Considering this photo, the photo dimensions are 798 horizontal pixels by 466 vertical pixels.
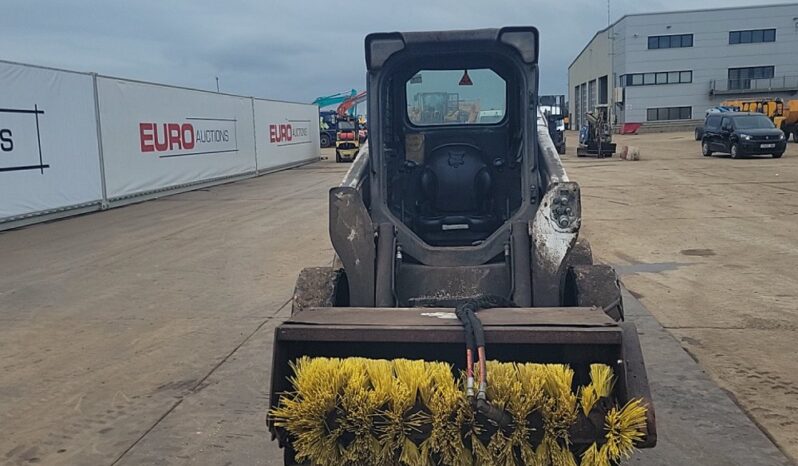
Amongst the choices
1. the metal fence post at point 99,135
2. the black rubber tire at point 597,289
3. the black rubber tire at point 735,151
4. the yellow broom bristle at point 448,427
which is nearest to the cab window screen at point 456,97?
the black rubber tire at point 597,289

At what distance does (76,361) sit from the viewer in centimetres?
598

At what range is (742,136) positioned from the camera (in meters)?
27.0

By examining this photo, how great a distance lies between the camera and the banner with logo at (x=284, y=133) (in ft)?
93.1

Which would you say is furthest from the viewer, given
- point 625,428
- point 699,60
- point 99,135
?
point 699,60

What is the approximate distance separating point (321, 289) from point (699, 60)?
62720 millimetres

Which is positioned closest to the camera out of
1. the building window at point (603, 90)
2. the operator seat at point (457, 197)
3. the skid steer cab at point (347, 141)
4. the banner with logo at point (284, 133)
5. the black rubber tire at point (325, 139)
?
the operator seat at point (457, 197)

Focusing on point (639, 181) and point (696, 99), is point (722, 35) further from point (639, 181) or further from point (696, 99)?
point (639, 181)

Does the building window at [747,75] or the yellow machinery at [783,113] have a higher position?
the building window at [747,75]

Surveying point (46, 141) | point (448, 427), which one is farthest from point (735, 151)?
point (448, 427)

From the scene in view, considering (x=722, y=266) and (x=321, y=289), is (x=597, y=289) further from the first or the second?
(x=722, y=266)

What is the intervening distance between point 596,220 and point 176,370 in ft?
31.3

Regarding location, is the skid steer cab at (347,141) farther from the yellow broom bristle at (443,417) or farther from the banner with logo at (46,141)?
the yellow broom bristle at (443,417)

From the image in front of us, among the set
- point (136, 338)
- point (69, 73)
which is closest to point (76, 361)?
point (136, 338)

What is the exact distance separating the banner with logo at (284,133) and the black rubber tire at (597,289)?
24272 mm
